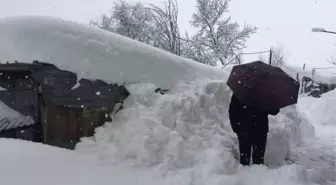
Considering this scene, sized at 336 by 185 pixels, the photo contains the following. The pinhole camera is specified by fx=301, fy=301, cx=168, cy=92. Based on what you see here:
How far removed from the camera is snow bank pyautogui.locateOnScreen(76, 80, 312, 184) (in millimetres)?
3639

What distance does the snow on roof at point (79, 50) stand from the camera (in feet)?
13.0

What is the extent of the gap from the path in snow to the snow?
3871 mm

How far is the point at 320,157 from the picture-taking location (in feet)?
17.9

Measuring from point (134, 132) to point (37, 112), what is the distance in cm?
145

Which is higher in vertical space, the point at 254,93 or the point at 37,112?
the point at 254,93

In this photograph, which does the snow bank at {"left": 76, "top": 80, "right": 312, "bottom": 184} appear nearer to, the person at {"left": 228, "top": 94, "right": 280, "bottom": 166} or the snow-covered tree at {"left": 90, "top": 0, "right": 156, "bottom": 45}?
the person at {"left": 228, "top": 94, "right": 280, "bottom": 166}

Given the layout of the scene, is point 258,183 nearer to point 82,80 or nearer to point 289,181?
point 289,181

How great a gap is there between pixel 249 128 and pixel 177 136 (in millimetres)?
958

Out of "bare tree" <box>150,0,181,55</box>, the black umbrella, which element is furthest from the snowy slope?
"bare tree" <box>150,0,181,55</box>

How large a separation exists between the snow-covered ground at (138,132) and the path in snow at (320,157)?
0.55 ft

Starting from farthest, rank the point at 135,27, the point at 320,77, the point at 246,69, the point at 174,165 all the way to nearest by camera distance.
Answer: the point at 320,77, the point at 135,27, the point at 246,69, the point at 174,165

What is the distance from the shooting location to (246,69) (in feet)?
13.5

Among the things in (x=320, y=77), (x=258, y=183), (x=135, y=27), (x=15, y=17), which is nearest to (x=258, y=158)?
(x=258, y=183)

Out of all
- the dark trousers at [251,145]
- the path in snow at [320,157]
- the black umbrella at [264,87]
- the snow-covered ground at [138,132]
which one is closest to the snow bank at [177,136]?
the snow-covered ground at [138,132]
